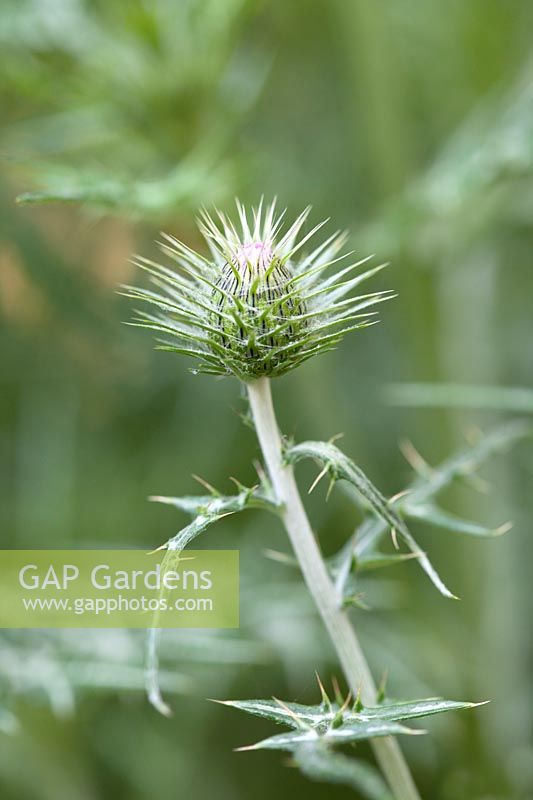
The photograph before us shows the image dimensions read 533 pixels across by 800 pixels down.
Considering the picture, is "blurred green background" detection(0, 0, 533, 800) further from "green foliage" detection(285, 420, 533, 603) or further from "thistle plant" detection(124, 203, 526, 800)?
"thistle plant" detection(124, 203, 526, 800)

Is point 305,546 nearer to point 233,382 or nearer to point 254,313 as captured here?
point 254,313

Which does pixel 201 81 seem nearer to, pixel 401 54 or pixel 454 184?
pixel 454 184

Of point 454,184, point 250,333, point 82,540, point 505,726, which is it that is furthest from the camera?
point 82,540

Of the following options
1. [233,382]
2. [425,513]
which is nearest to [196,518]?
[425,513]

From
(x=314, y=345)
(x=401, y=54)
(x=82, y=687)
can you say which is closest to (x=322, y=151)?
(x=401, y=54)

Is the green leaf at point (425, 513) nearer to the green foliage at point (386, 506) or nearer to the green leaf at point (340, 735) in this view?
the green foliage at point (386, 506)
